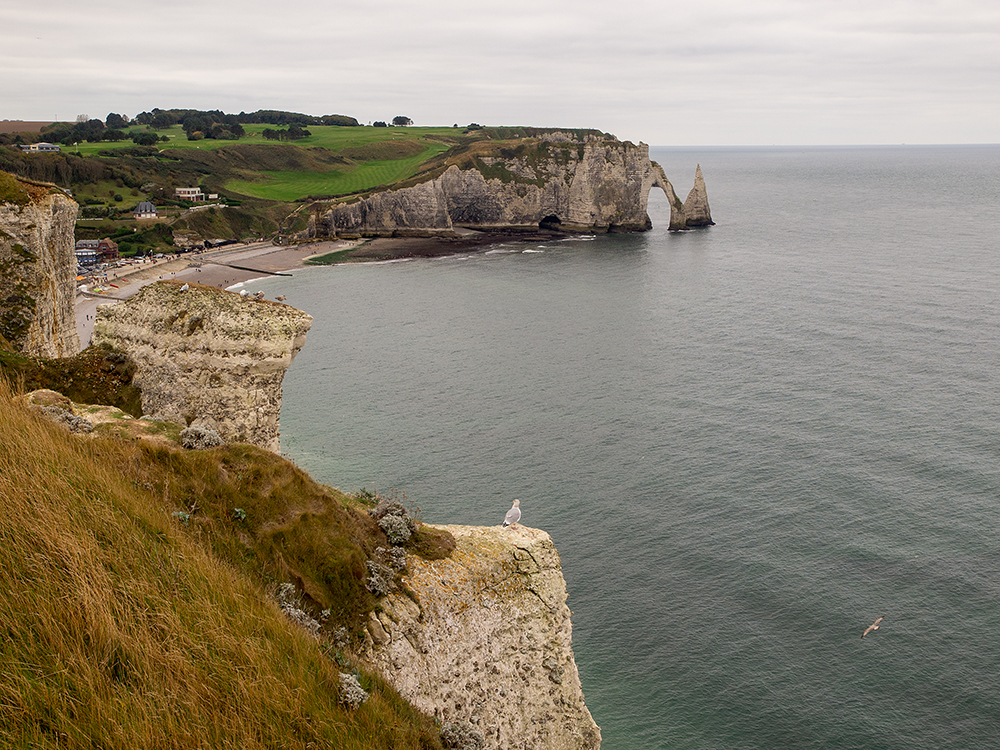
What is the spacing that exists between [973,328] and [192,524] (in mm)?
86671

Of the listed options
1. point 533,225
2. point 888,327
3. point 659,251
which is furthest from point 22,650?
point 533,225

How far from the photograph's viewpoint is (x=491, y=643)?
57.7ft

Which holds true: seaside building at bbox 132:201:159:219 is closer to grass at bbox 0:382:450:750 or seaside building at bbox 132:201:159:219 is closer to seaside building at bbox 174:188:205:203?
seaside building at bbox 174:188:205:203

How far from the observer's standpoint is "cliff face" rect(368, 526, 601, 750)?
16.2m

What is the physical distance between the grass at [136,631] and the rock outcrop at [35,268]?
21160mm

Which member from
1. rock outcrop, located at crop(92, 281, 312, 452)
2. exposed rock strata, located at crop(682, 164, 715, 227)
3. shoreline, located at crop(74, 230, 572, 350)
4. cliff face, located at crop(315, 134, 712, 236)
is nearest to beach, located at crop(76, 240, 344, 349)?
shoreline, located at crop(74, 230, 572, 350)

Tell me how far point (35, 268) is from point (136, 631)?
3021 centimetres

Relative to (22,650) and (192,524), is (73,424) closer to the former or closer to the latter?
(192,524)

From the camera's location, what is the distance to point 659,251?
139750mm

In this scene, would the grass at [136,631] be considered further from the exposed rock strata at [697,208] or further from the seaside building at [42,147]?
the seaside building at [42,147]

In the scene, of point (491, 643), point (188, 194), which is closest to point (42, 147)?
point (188, 194)

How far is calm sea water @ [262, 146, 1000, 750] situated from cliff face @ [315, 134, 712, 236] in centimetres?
5354

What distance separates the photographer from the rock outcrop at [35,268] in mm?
32406

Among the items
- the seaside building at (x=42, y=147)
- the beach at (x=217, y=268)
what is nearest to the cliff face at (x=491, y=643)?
the beach at (x=217, y=268)
